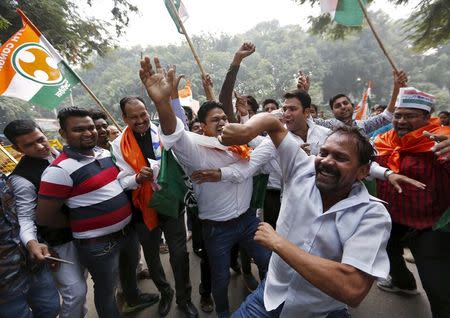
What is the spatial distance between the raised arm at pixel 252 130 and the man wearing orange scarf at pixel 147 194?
121 centimetres

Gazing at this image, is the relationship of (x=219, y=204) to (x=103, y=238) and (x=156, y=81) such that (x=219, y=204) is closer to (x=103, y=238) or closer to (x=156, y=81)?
(x=103, y=238)

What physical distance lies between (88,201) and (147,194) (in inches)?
20.5

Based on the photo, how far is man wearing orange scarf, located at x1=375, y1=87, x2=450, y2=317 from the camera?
2.24m

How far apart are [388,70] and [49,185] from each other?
42998 mm

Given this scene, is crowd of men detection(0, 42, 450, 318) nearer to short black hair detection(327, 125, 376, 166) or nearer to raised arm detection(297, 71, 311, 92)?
short black hair detection(327, 125, 376, 166)

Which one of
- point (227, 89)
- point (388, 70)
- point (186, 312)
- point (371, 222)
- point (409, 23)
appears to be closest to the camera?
point (371, 222)

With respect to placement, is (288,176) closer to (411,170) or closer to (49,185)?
(411,170)

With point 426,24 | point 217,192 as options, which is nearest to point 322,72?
point 426,24

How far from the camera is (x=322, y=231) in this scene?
1.43 metres

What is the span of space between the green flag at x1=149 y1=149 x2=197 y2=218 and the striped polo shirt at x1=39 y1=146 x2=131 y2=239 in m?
0.32

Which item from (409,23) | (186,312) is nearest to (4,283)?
(186,312)

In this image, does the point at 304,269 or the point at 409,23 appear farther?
the point at 409,23

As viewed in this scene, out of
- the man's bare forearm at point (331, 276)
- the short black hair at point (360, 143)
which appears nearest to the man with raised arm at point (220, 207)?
the short black hair at point (360, 143)

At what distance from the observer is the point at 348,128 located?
1547 millimetres
